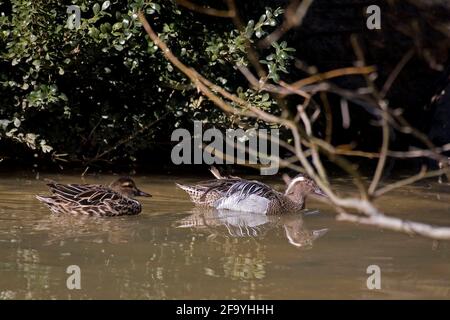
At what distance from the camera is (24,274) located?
766 cm

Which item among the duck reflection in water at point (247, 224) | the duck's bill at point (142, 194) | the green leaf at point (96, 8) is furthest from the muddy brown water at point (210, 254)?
the green leaf at point (96, 8)

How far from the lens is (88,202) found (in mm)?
10523

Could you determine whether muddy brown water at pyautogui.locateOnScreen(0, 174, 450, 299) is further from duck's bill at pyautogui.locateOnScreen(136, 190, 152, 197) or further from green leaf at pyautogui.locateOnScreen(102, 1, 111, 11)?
green leaf at pyautogui.locateOnScreen(102, 1, 111, 11)

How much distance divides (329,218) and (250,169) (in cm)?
333

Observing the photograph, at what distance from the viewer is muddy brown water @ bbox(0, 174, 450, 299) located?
7.34 meters

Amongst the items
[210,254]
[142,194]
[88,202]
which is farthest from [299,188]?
[210,254]

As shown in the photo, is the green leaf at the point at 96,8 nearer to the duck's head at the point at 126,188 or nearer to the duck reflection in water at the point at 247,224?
the duck's head at the point at 126,188

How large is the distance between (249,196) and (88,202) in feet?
5.92

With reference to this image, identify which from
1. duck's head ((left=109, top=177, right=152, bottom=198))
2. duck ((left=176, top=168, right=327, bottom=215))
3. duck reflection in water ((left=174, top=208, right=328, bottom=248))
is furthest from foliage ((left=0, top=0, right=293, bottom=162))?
duck reflection in water ((left=174, top=208, right=328, bottom=248))

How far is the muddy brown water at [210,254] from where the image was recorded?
Answer: 289 inches

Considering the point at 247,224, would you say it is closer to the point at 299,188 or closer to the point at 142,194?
the point at 299,188

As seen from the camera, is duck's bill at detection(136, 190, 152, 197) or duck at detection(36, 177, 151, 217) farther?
duck's bill at detection(136, 190, 152, 197)

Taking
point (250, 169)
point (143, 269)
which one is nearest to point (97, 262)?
point (143, 269)

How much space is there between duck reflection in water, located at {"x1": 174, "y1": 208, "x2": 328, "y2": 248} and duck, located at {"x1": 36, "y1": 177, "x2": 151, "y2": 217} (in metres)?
0.67
